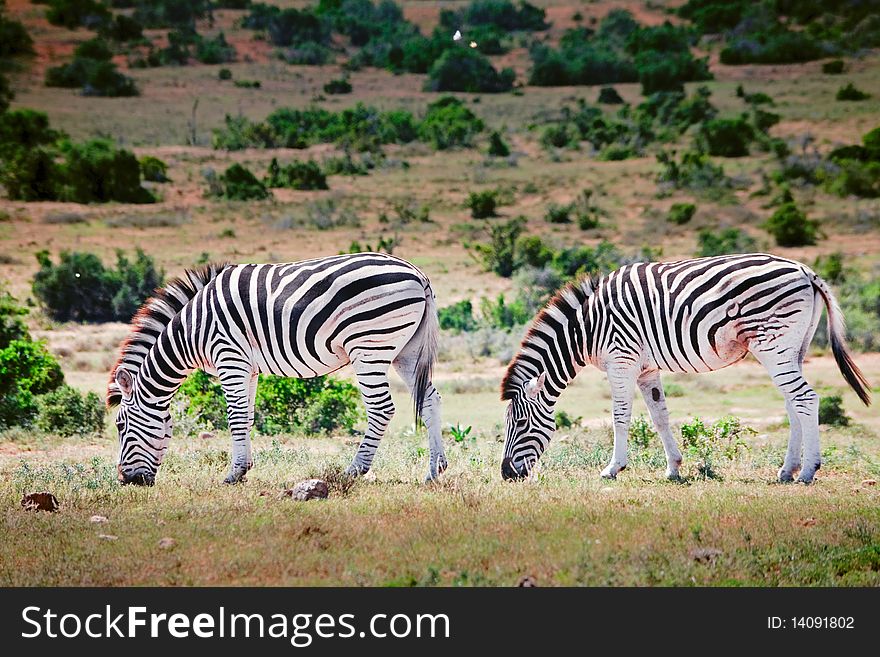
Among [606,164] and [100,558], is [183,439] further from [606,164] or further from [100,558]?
[606,164]

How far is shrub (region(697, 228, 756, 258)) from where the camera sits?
102 feet

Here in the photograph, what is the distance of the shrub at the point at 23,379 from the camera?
48.9 ft

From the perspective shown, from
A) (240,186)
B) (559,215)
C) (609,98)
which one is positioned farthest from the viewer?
(609,98)

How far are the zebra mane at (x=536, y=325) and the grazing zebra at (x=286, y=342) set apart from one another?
0.77m

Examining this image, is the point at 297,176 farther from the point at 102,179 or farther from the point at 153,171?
the point at 102,179

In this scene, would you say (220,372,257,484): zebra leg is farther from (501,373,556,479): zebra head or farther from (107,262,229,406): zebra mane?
(501,373,556,479): zebra head

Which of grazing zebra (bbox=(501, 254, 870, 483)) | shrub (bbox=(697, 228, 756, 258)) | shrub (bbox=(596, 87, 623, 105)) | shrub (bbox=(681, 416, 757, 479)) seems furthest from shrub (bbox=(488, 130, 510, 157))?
grazing zebra (bbox=(501, 254, 870, 483))

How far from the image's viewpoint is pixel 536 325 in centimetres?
1080

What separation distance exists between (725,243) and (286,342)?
2340 centimetres

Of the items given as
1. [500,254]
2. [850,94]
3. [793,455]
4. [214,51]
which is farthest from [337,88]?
[793,455]

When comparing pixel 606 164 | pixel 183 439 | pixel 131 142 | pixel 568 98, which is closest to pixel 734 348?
pixel 183 439

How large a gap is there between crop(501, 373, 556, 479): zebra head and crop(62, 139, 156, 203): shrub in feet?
102

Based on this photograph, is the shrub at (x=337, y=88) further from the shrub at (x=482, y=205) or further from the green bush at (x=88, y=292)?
the green bush at (x=88, y=292)
